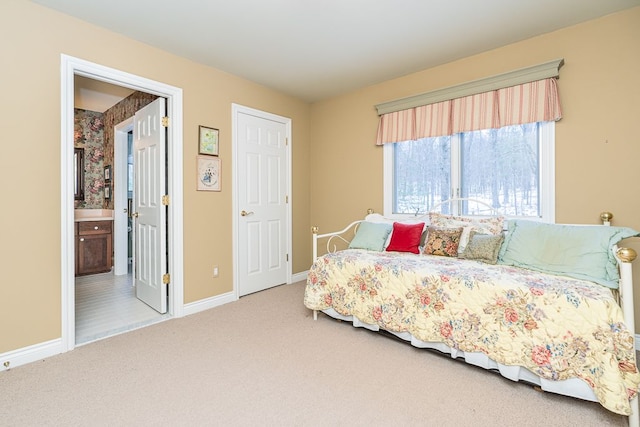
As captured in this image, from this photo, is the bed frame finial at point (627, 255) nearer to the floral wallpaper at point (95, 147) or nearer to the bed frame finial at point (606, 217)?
the bed frame finial at point (606, 217)

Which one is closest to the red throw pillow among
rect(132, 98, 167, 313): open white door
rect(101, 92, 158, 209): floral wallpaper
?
rect(132, 98, 167, 313): open white door

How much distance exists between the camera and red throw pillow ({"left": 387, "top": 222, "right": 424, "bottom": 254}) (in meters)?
2.85

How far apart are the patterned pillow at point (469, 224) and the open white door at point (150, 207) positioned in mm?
2698

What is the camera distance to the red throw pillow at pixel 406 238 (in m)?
2.85

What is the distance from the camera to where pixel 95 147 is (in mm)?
4848

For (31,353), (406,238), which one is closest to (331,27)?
(406,238)

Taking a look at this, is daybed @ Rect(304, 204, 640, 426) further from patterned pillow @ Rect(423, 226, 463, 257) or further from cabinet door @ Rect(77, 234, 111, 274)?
cabinet door @ Rect(77, 234, 111, 274)

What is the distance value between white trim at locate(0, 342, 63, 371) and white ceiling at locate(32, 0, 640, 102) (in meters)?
2.40

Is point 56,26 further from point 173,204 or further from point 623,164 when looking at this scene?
point 623,164

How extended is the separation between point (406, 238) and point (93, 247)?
175 inches

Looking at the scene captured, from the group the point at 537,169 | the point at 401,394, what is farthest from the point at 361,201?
the point at 401,394

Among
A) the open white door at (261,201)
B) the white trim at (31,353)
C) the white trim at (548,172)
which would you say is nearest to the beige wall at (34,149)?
the white trim at (31,353)

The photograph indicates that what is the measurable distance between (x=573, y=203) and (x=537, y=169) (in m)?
0.39

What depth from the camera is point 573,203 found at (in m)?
2.44
